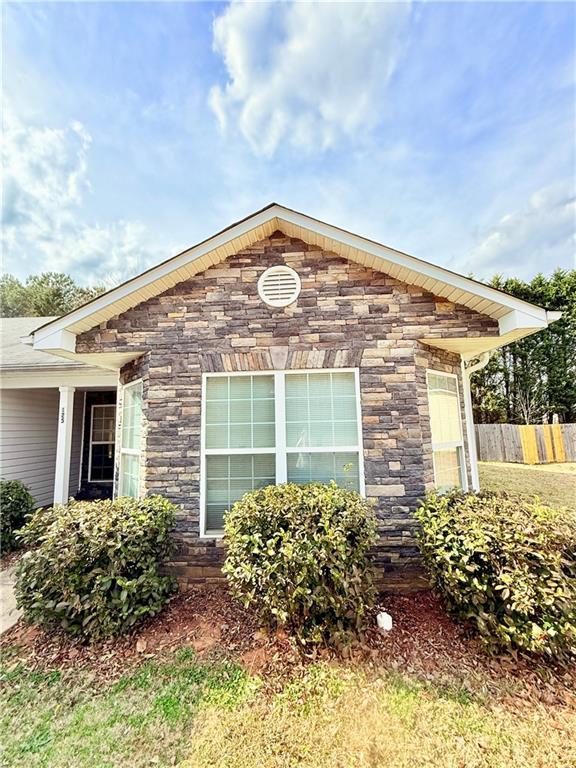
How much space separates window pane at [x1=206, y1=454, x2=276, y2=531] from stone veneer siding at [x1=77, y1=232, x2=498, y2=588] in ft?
0.68

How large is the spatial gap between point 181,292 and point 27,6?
5267mm

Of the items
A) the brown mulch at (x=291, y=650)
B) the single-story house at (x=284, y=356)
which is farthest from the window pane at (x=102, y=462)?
the brown mulch at (x=291, y=650)

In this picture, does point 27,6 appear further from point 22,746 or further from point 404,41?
point 22,746

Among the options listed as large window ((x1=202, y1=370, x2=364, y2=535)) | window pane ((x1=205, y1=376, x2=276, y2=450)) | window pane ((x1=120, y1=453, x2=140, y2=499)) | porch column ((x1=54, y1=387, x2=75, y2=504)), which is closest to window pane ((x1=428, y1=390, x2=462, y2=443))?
large window ((x1=202, y1=370, x2=364, y2=535))

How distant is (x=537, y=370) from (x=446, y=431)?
17.9m

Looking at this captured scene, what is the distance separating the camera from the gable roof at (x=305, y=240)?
14.3 ft

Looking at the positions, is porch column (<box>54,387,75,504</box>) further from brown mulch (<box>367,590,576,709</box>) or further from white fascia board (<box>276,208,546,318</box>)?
brown mulch (<box>367,590,576,709</box>)

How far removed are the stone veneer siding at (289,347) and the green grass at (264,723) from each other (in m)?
1.57

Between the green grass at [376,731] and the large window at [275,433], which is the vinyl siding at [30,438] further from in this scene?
the green grass at [376,731]

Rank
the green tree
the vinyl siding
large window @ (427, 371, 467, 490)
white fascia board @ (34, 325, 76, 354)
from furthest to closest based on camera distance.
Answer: the green tree < the vinyl siding < large window @ (427, 371, 467, 490) < white fascia board @ (34, 325, 76, 354)

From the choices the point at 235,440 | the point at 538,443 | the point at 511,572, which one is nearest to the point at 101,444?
the point at 235,440

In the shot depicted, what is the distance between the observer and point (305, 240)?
4887mm

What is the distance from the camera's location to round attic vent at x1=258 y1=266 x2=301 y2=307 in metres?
4.85

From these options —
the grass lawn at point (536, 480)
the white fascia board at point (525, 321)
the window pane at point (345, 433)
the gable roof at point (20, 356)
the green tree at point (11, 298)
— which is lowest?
the grass lawn at point (536, 480)
